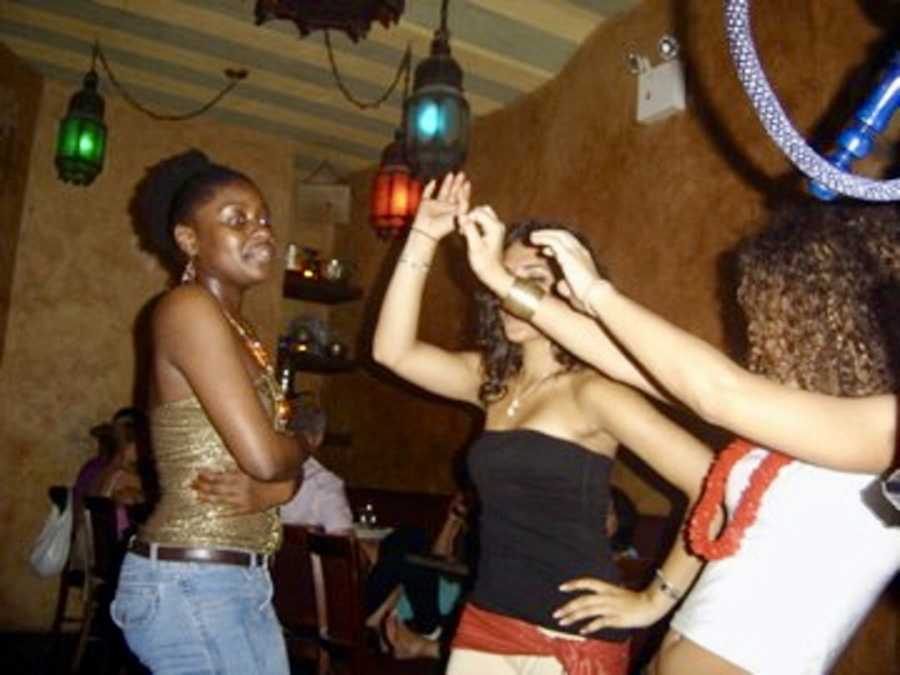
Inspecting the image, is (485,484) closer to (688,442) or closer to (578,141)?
(688,442)

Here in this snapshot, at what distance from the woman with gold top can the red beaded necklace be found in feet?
2.48

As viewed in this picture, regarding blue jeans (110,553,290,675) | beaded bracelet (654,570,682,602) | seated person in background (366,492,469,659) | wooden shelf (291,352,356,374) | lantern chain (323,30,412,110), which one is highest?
lantern chain (323,30,412,110)

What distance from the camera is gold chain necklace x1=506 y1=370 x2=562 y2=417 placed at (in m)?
1.73

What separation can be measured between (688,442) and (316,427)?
1652 millimetres

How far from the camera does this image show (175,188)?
183 centimetres

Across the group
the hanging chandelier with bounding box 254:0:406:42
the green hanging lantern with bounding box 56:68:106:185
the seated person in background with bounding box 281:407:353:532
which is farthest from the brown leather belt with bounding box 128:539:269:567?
the green hanging lantern with bounding box 56:68:106:185

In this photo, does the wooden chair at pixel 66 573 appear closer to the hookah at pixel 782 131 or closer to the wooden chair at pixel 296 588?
the wooden chair at pixel 296 588

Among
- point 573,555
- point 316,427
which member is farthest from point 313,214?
point 573,555

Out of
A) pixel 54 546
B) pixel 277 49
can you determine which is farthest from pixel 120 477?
pixel 277 49

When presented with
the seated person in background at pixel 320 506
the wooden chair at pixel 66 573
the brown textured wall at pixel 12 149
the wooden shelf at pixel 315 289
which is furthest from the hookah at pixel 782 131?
the wooden shelf at pixel 315 289

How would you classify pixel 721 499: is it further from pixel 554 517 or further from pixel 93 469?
pixel 93 469

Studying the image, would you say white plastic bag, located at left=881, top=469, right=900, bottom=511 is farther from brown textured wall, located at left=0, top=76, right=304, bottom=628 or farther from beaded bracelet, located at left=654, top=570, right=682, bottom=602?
brown textured wall, located at left=0, top=76, right=304, bottom=628

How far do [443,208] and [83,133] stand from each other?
3.80 metres

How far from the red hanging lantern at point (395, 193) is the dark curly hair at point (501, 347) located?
280 centimetres
